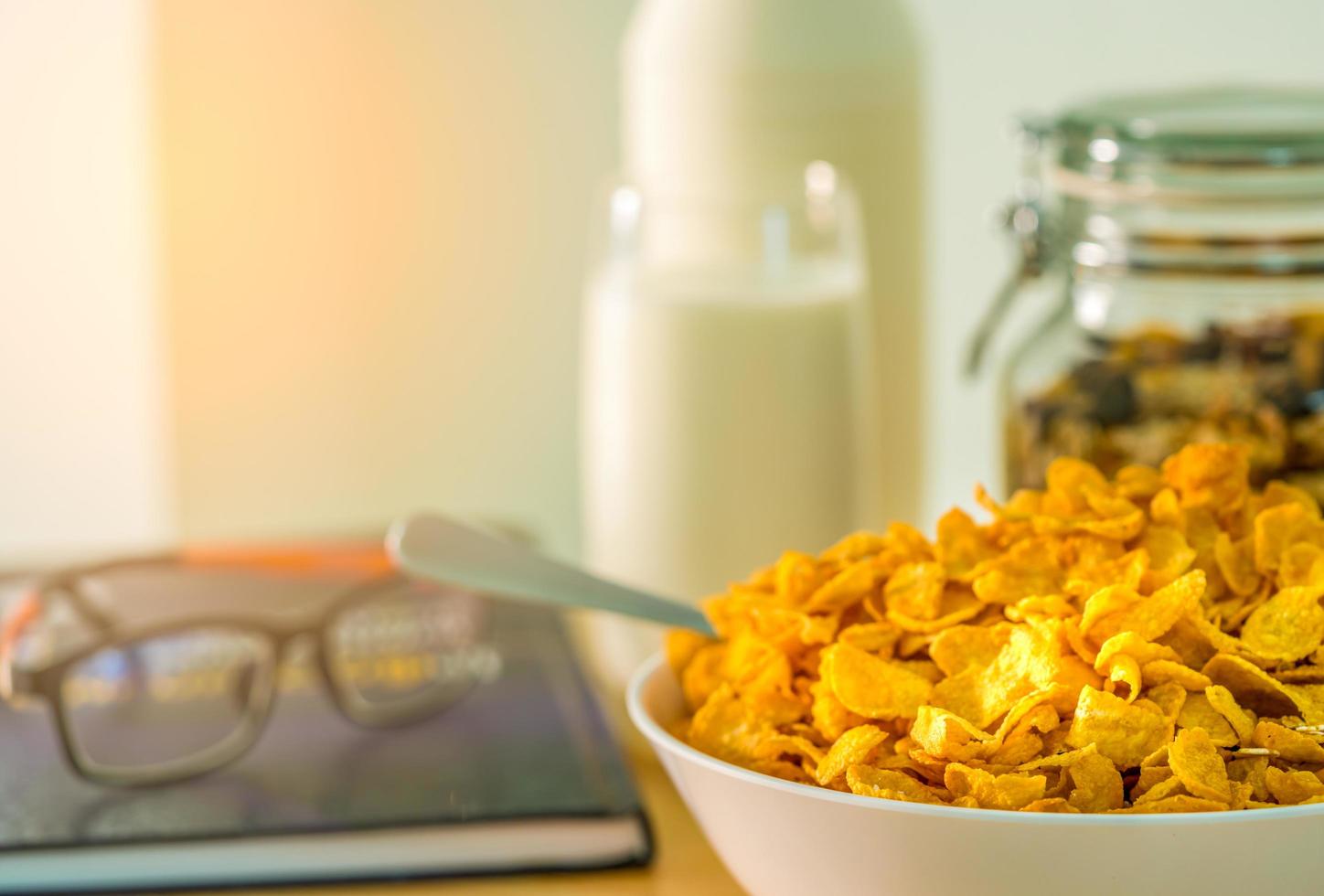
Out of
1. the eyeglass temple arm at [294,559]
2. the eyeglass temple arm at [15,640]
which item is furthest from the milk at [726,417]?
the eyeglass temple arm at [15,640]

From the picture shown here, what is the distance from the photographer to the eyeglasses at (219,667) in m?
0.54

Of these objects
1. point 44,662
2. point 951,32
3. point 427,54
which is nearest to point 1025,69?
point 951,32

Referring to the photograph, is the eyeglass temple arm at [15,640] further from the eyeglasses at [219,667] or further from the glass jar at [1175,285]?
the glass jar at [1175,285]

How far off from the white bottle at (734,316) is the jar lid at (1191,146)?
8cm

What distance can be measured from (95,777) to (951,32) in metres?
0.58

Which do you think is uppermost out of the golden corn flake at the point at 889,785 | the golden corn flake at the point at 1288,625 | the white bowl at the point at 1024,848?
the golden corn flake at the point at 1288,625

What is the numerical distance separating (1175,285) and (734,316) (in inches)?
6.4

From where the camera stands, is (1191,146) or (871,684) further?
(1191,146)

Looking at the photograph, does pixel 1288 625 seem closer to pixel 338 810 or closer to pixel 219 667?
pixel 338 810

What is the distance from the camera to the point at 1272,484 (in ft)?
1.31

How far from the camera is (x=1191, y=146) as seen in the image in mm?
524

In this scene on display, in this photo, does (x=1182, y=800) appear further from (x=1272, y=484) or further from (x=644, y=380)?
(x=644, y=380)

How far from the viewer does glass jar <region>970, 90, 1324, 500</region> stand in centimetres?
53

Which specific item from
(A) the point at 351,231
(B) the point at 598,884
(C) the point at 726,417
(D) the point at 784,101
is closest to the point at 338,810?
(B) the point at 598,884
